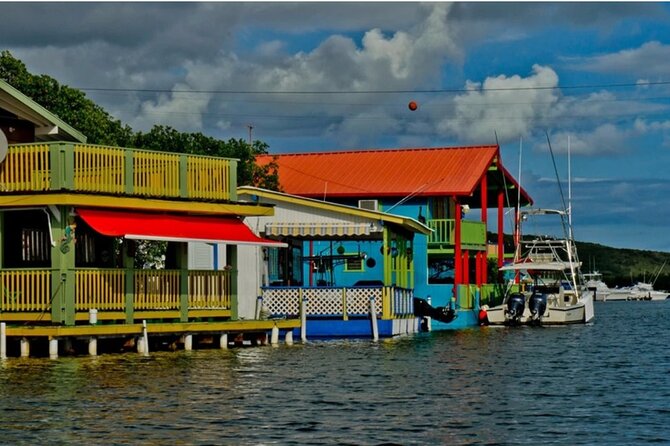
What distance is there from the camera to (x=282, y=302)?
44.6 m

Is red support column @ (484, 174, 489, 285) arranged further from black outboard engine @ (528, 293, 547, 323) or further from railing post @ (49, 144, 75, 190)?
railing post @ (49, 144, 75, 190)

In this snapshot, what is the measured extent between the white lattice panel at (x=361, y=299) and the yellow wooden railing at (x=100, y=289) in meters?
11.1

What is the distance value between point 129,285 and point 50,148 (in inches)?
168

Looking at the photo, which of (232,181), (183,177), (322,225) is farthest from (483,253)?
(183,177)

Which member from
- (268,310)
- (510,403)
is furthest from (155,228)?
(510,403)

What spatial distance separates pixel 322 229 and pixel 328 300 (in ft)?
9.99

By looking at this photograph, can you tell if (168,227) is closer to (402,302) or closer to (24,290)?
(24,290)

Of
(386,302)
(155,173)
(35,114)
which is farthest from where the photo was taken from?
(386,302)

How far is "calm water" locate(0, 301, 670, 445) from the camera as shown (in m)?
21.6

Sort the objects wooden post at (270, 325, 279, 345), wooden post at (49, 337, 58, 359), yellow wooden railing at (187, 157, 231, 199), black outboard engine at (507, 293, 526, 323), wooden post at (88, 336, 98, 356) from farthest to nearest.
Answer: black outboard engine at (507, 293, 526, 323) < wooden post at (270, 325, 279, 345) < yellow wooden railing at (187, 157, 231, 199) < wooden post at (88, 336, 98, 356) < wooden post at (49, 337, 58, 359)

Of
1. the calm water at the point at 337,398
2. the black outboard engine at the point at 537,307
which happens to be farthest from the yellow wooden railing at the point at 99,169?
the black outboard engine at the point at 537,307

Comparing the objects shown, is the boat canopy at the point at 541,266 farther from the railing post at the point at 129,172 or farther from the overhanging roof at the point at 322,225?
the railing post at the point at 129,172

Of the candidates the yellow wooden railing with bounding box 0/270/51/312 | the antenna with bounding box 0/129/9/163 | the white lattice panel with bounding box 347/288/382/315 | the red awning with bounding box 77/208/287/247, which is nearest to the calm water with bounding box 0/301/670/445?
the yellow wooden railing with bounding box 0/270/51/312

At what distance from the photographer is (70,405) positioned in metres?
24.6
